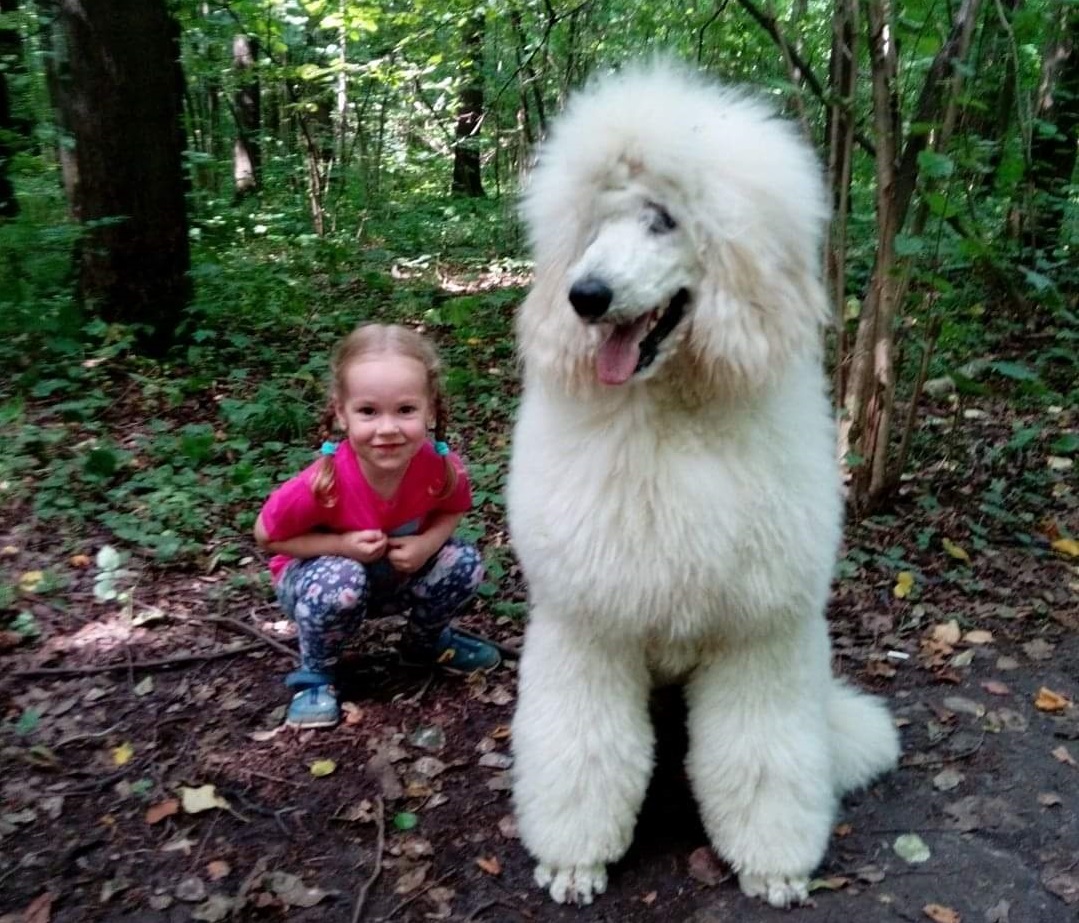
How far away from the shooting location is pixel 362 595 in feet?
8.14

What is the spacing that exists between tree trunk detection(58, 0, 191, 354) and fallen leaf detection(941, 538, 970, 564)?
3992 millimetres

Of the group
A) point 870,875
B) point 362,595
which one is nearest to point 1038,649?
point 870,875

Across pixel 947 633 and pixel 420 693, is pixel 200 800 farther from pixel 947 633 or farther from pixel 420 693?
pixel 947 633

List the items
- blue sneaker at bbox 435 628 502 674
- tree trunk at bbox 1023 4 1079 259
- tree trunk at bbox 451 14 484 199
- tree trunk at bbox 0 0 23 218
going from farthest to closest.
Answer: tree trunk at bbox 451 14 484 199
tree trunk at bbox 1023 4 1079 259
tree trunk at bbox 0 0 23 218
blue sneaker at bbox 435 628 502 674

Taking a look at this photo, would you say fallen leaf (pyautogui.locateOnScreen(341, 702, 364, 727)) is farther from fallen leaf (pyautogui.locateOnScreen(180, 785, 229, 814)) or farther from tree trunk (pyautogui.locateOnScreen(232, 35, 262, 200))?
tree trunk (pyautogui.locateOnScreen(232, 35, 262, 200))

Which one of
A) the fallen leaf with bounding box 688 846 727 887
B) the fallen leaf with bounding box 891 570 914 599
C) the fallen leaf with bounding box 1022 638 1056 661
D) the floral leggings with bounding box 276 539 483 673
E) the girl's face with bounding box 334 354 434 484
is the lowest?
the fallen leaf with bounding box 688 846 727 887

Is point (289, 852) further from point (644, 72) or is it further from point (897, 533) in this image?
point (897, 533)

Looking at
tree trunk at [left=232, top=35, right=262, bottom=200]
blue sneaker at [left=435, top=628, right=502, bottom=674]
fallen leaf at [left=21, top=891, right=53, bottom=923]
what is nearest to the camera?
fallen leaf at [left=21, top=891, right=53, bottom=923]

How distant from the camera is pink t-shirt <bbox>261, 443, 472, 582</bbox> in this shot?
7.91 feet

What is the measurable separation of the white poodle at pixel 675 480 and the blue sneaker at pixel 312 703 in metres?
0.70

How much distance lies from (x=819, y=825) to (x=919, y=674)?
3.43 ft

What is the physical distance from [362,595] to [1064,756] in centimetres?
189

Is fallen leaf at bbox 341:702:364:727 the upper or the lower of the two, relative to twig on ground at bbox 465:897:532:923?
lower

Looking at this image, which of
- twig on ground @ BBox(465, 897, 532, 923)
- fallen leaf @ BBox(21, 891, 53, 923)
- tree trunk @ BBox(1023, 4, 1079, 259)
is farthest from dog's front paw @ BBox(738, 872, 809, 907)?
tree trunk @ BBox(1023, 4, 1079, 259)
